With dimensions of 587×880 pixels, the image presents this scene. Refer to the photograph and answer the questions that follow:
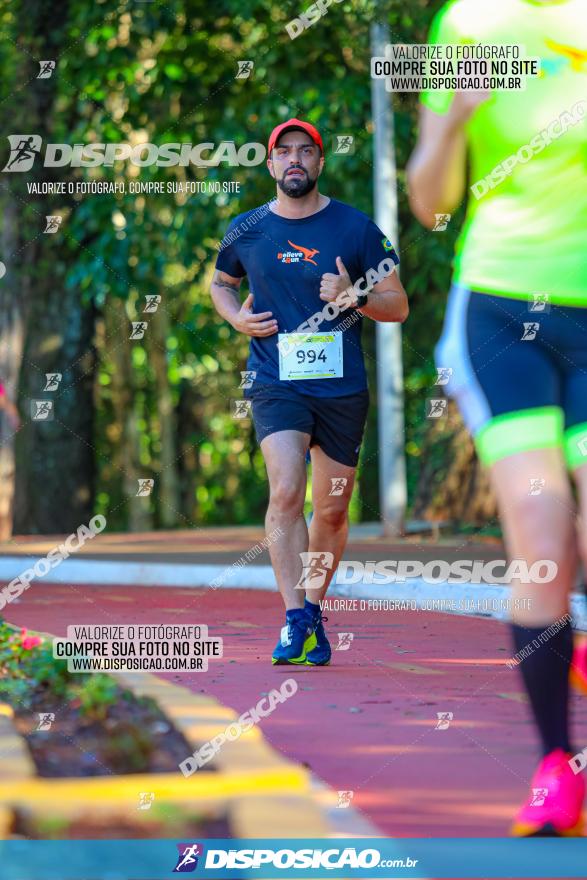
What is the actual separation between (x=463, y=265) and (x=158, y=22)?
13.7 meters

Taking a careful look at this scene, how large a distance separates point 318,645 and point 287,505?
591 millimetres

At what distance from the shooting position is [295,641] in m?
6.95

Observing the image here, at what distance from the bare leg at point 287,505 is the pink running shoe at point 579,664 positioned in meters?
3.05

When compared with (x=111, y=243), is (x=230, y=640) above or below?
below

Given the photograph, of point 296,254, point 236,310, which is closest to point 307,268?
point 296,254

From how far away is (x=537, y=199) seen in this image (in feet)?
12.5

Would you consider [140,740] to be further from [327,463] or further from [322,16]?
[322,16]

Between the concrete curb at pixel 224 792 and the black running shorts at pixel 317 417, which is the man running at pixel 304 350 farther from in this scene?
the concrete curb at pixel 224 792

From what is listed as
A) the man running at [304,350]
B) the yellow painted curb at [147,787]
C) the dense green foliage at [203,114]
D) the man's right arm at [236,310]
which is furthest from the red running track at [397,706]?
the dense green foliage at [203,114]

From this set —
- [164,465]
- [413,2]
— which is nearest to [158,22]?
[413,2]

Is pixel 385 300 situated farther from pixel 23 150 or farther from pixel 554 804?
pixel 23 150

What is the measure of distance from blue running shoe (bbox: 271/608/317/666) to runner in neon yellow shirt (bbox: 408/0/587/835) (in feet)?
10.1

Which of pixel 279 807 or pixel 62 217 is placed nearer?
pixel 279 807

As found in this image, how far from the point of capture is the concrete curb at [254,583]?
9312 mm
